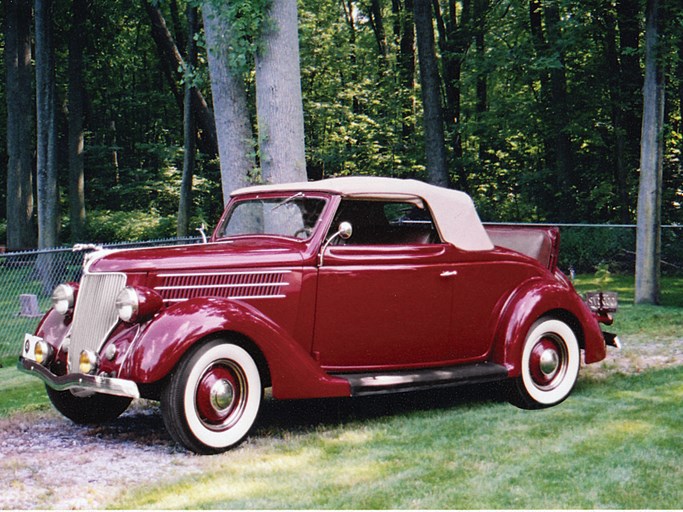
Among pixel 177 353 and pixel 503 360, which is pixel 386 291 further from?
pixel 177 353

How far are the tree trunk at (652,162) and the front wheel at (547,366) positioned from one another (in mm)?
6354

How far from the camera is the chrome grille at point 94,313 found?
594cm

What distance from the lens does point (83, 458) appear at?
224 inches

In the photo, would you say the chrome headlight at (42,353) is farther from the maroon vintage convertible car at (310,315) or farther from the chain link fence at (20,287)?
the chain link fence at (20,287)

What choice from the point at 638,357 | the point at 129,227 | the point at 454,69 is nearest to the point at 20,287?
the point at 638,357

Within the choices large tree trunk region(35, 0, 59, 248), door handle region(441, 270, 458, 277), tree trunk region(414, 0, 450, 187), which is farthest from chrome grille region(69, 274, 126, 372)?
tree trunk region(414, 0, 450, 187)

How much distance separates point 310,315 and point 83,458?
5.99 feet

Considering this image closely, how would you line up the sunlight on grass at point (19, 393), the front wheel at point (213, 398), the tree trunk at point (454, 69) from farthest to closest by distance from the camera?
the tree trunk at point (454, 69)
the sunlight on grass at point (19, 393)
the front wheel at point (213, 398)

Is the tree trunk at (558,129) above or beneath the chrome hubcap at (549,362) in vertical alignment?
above

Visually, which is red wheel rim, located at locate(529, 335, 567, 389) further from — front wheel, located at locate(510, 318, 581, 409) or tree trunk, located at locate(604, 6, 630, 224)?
tree trunk, located at locate(604, 6, 630, 224)

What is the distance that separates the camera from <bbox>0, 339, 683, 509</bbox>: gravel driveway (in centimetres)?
490

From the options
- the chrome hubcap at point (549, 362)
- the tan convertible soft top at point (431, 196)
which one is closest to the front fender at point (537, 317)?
the chrome hubcap at point (549, 362)

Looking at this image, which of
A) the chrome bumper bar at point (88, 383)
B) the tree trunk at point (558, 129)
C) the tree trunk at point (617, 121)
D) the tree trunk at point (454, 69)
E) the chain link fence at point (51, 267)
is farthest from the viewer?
the tree trunk at point (454, 69)

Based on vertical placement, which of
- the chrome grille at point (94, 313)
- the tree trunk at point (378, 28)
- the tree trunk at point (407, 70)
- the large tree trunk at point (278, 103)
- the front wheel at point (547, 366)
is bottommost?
the front wheel at point (547, 366)
